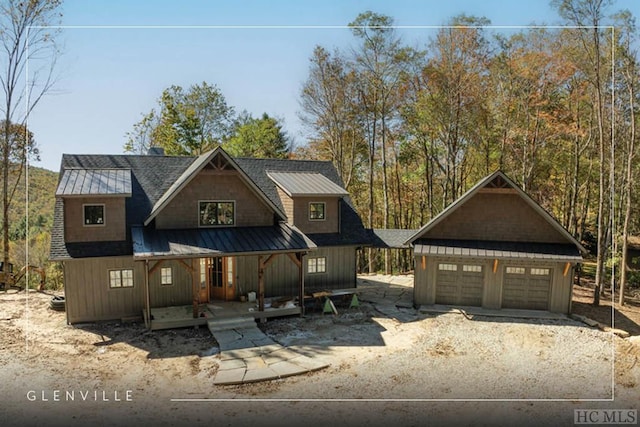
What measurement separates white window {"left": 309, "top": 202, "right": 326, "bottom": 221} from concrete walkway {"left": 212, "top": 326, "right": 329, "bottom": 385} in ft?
18.1

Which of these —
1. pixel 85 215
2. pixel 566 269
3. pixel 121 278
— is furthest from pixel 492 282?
pixel 85 215

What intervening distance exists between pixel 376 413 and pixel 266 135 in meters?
29.4

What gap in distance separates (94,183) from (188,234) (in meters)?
3.53

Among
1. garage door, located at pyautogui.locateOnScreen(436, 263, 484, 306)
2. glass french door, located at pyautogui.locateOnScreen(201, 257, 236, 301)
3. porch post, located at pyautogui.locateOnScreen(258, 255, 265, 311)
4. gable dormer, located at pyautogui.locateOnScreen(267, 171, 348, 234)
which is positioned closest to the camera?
porch post, located at pyautogui.locateOnScreen(258, 255, 265, 311)

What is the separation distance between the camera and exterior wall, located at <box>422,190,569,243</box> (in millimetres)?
15883

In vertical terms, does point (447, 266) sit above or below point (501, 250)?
below

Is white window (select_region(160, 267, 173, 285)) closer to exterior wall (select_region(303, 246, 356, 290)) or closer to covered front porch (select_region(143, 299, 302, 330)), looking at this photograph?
covered front porch (select_region(143, 299, 302, 330))

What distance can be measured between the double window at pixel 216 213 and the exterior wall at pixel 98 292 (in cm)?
263

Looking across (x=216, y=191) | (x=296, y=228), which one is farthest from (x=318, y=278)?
(x=216, y=191)

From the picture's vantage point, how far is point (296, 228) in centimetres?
1648

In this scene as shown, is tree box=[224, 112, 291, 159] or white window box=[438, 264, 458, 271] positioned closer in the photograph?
white window box=[438, 264, 458, 271]

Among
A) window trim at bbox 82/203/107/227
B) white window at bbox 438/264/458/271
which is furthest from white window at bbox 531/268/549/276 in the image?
window trim at bbox 82/203/107/227

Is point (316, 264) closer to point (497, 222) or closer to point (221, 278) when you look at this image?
point (221, 278)

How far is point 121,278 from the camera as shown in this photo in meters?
14.0
